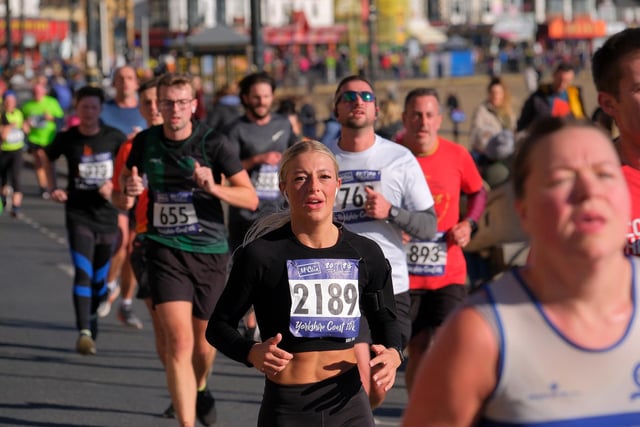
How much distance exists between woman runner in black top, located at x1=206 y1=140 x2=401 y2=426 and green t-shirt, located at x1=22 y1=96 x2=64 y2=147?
1610cm

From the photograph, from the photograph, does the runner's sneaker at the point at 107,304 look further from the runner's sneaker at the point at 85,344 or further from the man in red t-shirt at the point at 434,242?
the man in red t-shirt at the point at 434,242

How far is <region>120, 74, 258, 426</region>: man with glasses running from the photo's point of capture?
24.1 ft

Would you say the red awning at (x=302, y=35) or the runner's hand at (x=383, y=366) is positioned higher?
the red awning at (x=302, y=35)

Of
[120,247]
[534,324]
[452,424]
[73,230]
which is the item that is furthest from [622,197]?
[120,247]

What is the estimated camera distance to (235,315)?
4.95 metres

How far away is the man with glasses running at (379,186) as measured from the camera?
22.8 feet

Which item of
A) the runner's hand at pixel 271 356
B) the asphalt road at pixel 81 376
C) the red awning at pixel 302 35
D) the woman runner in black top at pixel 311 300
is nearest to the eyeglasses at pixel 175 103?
the asphalt road at pixel 81 376

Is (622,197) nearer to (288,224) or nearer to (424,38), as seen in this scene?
(288,224)

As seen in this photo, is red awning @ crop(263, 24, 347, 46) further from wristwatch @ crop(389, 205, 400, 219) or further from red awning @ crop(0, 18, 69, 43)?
wristwatch @ crop(389, 205, 400, 219)

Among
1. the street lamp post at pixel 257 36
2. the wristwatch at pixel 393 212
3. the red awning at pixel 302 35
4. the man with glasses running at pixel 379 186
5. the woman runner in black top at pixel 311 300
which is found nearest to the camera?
the woman runner in black top at pixel 311 300

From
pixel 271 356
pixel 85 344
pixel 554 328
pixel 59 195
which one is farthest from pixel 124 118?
pixel 554 328

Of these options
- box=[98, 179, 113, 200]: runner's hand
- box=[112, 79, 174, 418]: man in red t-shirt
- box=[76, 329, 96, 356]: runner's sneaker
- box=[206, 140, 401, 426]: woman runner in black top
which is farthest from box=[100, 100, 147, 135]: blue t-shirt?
box=[206, 140, 401, 426]: woman runner in black top

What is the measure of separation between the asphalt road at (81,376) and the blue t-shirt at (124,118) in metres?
1.51

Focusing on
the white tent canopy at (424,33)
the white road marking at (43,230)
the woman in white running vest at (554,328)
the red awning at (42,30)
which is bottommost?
the white road marking at (43,230)
